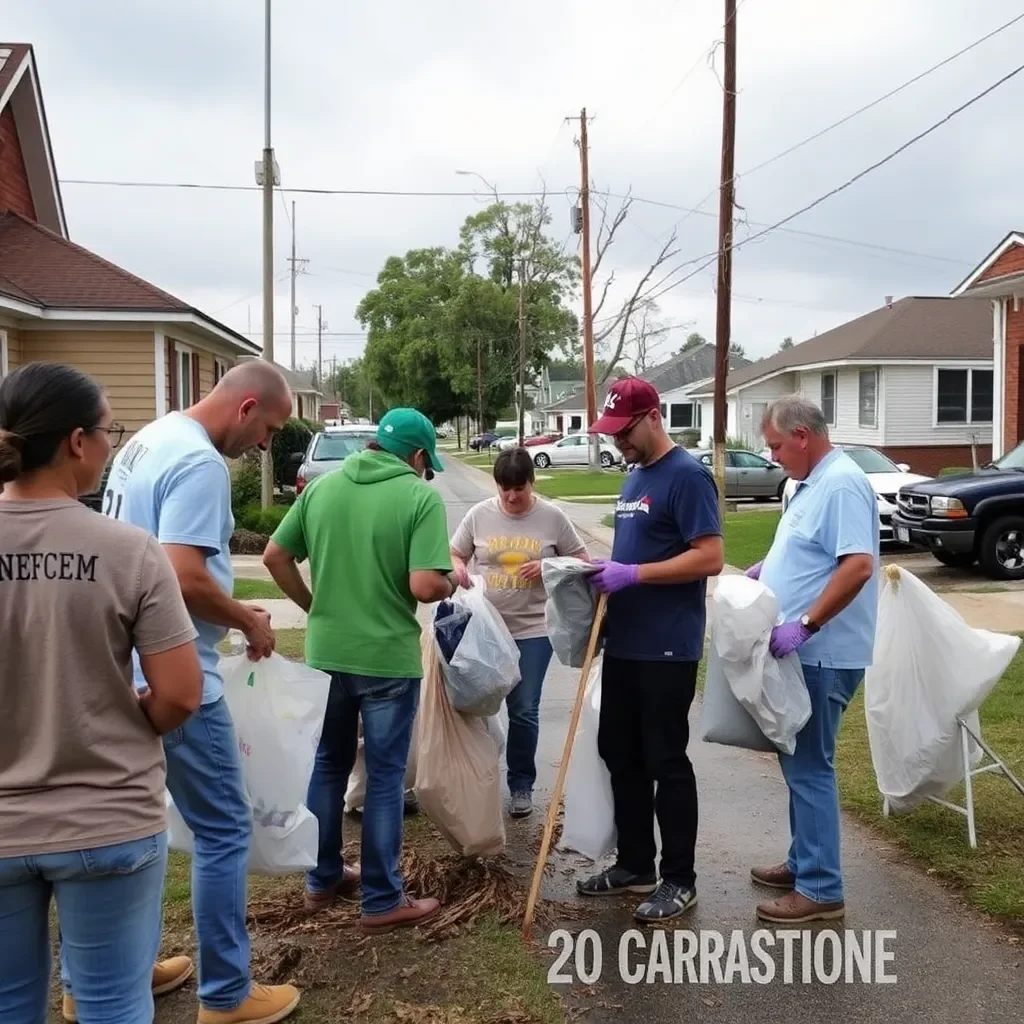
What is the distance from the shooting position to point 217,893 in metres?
3.15

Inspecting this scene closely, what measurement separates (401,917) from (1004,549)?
35.4ft

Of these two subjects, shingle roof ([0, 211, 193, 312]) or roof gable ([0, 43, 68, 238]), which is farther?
roof gable ([0, 43, 68, 238])

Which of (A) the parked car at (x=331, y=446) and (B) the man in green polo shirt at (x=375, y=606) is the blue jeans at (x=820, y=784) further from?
(A) the parked car at (x=331, y=446)

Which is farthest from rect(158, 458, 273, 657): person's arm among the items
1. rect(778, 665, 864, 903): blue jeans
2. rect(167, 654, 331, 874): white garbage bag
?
rect(778, 665, 864, 903): blue jeans

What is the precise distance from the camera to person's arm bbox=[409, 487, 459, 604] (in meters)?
3.66

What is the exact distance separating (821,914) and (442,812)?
1.47 meters

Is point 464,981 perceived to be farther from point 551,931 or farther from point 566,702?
point 566,702

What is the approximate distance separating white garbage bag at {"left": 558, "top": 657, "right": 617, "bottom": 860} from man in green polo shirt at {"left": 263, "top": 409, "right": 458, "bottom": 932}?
2.22 ft

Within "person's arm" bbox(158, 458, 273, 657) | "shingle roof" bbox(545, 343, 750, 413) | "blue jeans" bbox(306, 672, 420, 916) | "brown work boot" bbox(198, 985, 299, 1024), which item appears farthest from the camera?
"shingle roof" bbox(545, 343, 750, 413)

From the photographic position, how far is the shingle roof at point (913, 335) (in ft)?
98.6

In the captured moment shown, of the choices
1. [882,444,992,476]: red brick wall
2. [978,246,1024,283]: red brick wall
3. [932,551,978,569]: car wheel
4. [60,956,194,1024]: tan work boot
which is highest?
[978,246,1024,283]: red brick wall

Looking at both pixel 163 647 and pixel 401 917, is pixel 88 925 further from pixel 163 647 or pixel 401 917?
→ pixel 401 917

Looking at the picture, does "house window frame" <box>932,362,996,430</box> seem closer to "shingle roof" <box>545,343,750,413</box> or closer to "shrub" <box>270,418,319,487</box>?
"shrub" <box>270,418,319,487</box>

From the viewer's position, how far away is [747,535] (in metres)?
18.1
